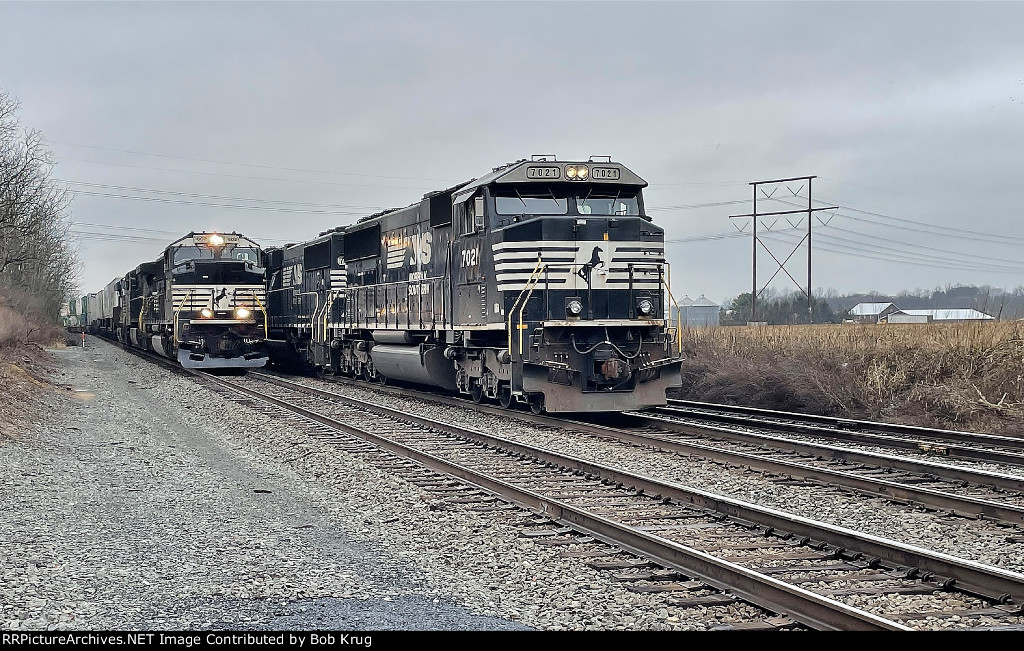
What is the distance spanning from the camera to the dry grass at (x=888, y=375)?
548 inches

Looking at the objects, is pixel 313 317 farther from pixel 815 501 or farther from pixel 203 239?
pixel 815 501

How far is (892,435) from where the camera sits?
1227cm

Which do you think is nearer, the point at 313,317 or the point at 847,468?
the point at 847,468

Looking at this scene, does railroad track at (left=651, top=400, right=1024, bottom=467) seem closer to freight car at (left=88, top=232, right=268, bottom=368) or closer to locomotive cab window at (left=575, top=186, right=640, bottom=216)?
locomotive cab window at (left=575, top=186, right=640, bottom=216)

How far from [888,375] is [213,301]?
57.1 ft

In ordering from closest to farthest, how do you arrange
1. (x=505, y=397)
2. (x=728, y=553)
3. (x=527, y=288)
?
(x=728, y=553)
(x=527, y=288)
(x=505, y=397)

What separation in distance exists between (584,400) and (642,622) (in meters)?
8.45

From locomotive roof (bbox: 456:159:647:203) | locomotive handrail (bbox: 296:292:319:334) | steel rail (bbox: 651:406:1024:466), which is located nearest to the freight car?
locomotive handrail (bbox: 296:292:319:334)

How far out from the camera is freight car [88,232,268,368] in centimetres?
2566

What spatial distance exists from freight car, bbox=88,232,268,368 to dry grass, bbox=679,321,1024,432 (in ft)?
41.5

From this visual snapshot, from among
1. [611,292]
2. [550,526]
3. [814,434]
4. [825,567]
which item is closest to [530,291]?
[611,292]

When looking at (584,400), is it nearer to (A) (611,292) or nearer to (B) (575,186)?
(A) (611,292)

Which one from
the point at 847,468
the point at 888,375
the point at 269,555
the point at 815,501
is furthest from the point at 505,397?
the point at 269,555

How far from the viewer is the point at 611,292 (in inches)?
535
